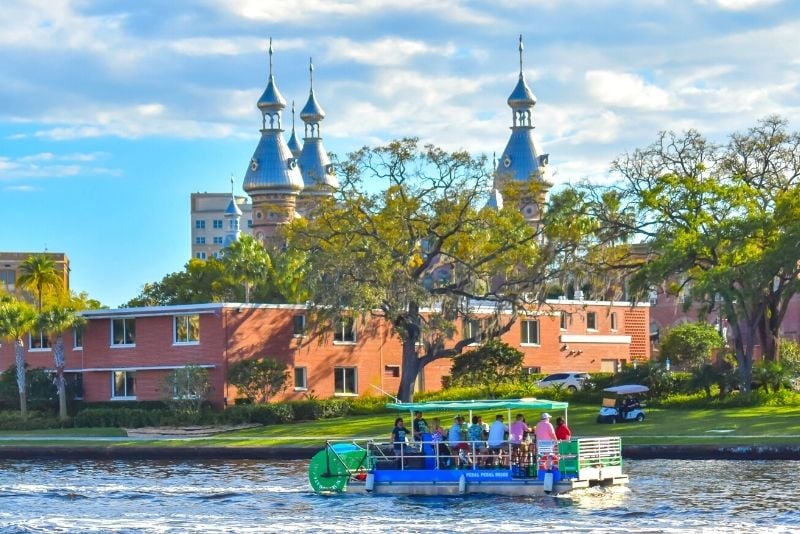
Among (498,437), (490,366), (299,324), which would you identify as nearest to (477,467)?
(498,437)

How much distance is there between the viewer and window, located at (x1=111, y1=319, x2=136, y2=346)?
239 feet

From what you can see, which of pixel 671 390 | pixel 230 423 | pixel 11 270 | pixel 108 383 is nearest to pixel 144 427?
pixel 230 423

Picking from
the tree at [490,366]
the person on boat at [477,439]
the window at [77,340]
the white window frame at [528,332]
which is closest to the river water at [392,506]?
the person on boat at [477,439]

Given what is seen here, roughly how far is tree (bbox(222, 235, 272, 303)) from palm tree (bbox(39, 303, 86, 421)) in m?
17.3

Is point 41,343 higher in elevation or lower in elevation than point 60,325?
lower

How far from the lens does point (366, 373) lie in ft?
247

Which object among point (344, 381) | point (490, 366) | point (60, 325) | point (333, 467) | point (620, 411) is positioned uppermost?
point (60, 325)

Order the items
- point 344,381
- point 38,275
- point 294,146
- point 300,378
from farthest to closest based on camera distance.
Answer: point 294,146 → point 344,381 → point 38,275 → point 300,378

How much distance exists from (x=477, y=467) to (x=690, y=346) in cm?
3575

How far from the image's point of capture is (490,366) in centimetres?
7481

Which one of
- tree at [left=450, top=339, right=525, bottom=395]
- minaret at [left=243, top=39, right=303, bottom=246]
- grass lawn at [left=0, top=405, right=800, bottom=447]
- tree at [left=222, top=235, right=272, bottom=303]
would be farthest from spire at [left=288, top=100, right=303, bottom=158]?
grass lawn at [left=0, top=405, right=800, bottom=447]

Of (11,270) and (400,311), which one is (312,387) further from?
(11,270)

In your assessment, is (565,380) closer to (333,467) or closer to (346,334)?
(346,334)

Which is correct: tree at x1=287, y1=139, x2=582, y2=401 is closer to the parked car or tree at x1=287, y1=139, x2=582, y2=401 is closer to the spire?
the parked car
